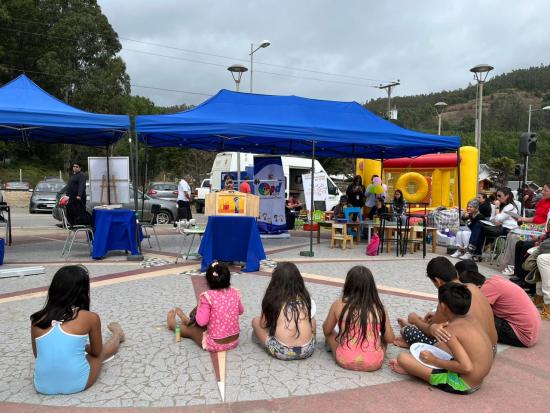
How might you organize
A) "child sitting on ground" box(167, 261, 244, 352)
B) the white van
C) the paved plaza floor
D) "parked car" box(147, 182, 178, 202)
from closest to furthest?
the paved plaza floor, "child sitting on ground" box(167, 261, 244, 352), the white van, "parked car" box(147, 182, 178, 202)

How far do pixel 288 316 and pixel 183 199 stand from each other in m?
11.3

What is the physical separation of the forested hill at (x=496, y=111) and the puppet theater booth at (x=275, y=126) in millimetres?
47774

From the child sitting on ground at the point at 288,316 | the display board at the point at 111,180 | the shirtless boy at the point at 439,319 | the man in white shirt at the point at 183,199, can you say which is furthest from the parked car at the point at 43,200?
the shirtless boy at the point at 439,319

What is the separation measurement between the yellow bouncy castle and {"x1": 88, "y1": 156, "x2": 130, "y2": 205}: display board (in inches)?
382

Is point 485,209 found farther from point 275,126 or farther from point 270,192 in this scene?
point 270,192

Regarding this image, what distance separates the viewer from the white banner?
1258 cm

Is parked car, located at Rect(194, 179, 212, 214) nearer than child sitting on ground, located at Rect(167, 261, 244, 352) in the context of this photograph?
No

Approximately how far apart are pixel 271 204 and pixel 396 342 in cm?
855

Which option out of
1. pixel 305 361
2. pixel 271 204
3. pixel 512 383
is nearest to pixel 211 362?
pixel 305 361

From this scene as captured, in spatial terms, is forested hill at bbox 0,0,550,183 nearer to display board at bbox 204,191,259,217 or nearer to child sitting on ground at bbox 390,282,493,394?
display board at bbox 204,191,259,217

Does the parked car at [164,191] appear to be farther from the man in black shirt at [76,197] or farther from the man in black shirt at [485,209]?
the man in black shirt at [485,209]

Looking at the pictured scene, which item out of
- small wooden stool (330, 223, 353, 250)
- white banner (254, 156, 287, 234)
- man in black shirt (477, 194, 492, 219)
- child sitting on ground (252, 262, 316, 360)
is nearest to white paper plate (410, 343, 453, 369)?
child sitting on ground (252, 262, 316, 360)

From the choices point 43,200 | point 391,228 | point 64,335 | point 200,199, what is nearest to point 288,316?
point 64,335

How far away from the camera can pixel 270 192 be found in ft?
41.4
